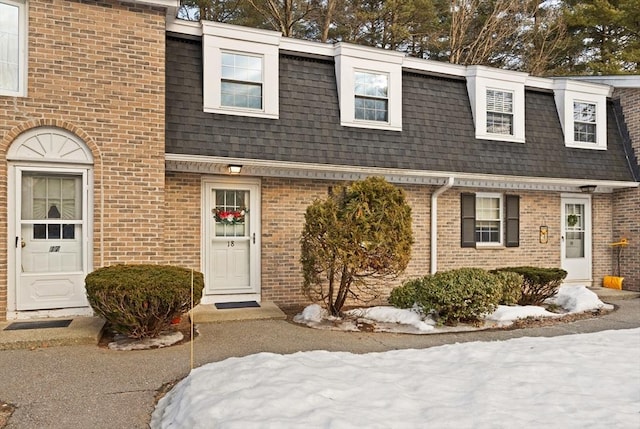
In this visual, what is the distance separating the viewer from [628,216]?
1120 centimetres

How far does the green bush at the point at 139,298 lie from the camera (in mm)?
5395

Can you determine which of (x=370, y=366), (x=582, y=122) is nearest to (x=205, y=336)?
(x=370, y=366)

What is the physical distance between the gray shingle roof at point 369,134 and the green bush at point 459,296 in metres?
2.66

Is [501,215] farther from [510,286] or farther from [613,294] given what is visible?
[613,294]

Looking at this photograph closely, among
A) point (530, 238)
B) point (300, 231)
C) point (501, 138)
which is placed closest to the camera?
point (300, 231)

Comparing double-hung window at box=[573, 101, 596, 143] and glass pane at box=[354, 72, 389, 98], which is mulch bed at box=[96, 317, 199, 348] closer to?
glass pane at box=[354, 72, 389, 98]

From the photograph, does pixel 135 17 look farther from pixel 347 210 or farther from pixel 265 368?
pixel 265 368

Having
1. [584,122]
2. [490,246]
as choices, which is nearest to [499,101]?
[584,122]

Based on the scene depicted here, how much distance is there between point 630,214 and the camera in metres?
11.2

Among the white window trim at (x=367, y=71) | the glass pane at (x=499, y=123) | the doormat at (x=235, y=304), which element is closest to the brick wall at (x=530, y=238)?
the glass pane at (x=499, y=123)

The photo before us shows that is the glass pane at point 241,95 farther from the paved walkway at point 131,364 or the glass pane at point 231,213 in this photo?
the paved walkway at point 131,364

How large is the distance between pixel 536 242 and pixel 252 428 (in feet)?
30.7

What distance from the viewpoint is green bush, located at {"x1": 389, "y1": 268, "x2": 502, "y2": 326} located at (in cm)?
696

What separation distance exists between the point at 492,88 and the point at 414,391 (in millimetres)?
8163
